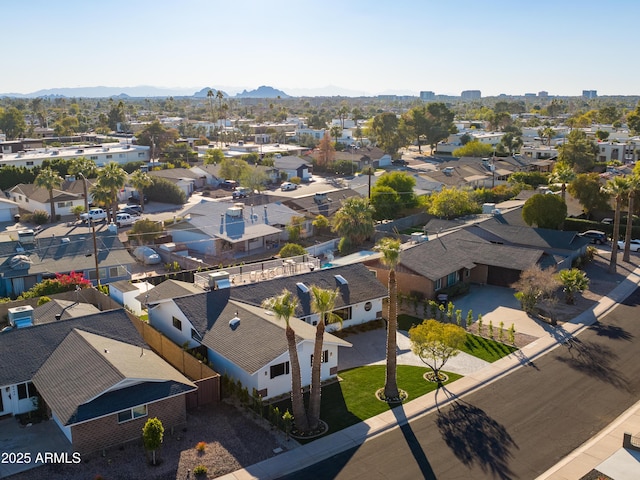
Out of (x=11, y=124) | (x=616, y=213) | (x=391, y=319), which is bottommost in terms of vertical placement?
(x=391, y=319)

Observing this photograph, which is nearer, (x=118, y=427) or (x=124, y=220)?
(x=118, y=427)

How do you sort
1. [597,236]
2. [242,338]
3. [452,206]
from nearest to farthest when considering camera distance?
[242,338]
[597,236]
[452,206]

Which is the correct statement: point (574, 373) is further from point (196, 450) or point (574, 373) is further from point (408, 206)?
point (408, 206)

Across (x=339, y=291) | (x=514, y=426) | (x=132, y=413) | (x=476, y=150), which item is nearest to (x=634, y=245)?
(x=339, y=291)

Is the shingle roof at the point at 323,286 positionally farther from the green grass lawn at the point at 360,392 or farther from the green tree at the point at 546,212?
the green tree at the point at 546,212

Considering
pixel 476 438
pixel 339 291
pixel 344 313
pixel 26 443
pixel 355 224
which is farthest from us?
pixel 355 224

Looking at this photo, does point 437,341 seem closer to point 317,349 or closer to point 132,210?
point 317,349

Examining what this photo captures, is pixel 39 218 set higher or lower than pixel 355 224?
lower
